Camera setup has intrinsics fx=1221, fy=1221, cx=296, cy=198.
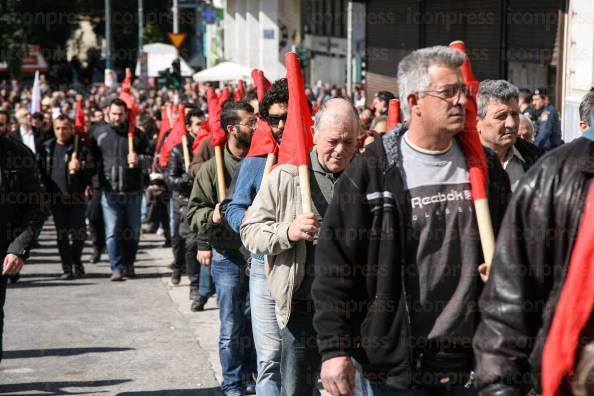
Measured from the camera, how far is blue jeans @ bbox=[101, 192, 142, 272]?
13.8 metres

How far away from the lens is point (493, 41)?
882 inches

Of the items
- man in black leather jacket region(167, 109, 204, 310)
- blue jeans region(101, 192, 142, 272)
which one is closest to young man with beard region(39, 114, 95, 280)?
blue jeans region(101, 192, 142, 272)

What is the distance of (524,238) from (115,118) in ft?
36.4

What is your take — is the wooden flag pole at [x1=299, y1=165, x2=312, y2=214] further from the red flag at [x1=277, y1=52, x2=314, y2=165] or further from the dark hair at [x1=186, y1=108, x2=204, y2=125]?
the dark hair at [x1=186, y1=108, x2=204, y2=125]

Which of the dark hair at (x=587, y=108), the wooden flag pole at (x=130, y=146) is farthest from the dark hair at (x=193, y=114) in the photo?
the dark hair at (x=587, y=108)

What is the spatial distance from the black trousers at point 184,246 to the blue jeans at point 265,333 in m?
5.59

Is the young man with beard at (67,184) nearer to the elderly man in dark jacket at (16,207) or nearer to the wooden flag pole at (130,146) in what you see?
the wooden flag pole at (130,146)

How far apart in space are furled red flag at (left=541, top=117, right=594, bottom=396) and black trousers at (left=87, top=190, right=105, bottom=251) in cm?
1228

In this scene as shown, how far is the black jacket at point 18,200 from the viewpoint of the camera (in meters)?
7.18

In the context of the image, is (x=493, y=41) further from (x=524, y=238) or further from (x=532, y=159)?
(x=524, y=238)

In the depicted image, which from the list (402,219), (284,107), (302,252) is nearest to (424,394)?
(402,219)

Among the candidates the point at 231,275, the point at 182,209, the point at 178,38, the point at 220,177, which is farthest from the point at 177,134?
the point at 178,38

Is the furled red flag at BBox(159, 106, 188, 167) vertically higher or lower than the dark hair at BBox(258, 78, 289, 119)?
lower

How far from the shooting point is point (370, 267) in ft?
13.7
